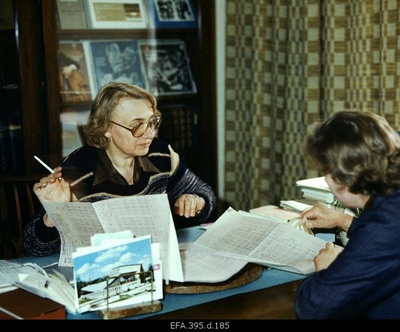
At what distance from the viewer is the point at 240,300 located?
1.49 meters

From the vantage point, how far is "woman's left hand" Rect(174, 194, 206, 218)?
218 cm

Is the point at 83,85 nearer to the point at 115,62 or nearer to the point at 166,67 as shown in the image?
the point at 115,62

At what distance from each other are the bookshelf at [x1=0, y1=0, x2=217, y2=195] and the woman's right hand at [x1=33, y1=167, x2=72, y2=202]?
1.10 m

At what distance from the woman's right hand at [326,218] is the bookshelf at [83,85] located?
1.46 meters

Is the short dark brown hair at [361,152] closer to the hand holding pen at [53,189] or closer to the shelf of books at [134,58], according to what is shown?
the hand holding pen at [53,189]

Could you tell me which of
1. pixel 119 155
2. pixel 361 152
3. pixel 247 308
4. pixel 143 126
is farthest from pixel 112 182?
pixel 361 152

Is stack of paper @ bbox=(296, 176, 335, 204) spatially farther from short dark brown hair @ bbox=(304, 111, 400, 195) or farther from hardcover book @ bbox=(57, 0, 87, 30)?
hardcover book @ bbox=(57, 0, 87, 30)

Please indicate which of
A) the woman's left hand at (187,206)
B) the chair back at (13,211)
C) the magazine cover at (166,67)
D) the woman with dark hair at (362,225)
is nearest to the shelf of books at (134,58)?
the magazine cover at (166,67)

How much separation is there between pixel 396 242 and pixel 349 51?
1.95 metres

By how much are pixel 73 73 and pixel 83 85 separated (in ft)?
0.27

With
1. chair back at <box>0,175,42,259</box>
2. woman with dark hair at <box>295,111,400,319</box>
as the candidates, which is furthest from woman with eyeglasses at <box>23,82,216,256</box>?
woman with dark hair at <box>295,111,400,319</box>

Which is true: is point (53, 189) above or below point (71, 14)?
below

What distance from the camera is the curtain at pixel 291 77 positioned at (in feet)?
9.71

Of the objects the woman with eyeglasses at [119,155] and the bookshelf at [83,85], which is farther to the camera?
the bookshelf at [83,85]
